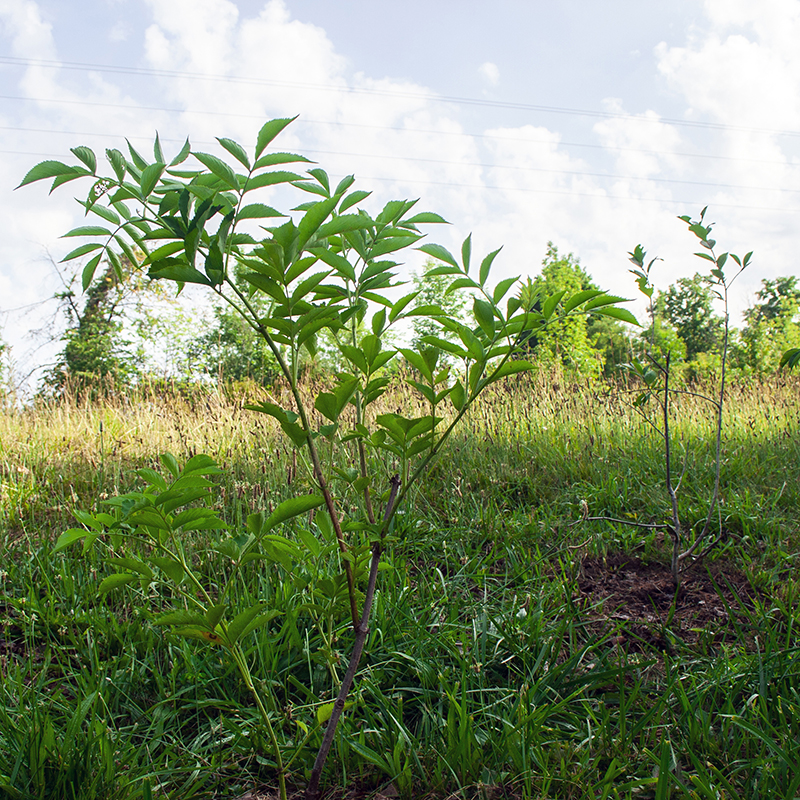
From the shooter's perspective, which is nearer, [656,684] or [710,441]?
[656,684]

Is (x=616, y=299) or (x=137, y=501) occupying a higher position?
(x=616, y=299)

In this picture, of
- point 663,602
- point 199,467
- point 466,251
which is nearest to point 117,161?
point 199,467

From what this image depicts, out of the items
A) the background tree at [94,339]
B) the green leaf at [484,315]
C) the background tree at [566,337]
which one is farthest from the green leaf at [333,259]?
the background tree at [94,339]

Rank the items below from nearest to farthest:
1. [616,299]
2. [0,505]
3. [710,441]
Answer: [616,299] < [0,505] < [710,441]

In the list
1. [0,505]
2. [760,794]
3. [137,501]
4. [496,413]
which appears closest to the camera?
[137,501]

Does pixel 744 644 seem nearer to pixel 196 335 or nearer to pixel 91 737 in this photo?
pixel 91 737

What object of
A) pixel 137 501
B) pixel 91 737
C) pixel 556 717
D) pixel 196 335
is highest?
pixel 196 335

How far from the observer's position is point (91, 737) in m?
1.49

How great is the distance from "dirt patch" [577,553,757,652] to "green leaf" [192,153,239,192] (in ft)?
6.68

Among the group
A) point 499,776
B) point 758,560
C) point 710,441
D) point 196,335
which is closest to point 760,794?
point 499,776

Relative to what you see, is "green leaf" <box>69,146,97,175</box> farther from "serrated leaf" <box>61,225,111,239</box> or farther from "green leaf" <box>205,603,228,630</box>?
"green leaf" <box>205,603,228,630</box>

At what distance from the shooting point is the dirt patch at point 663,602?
2.17 metres

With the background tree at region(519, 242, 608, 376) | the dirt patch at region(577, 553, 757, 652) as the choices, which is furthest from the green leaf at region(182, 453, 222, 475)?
the background tree at region(519, 242, 608, 376)

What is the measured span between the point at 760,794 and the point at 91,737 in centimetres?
174
